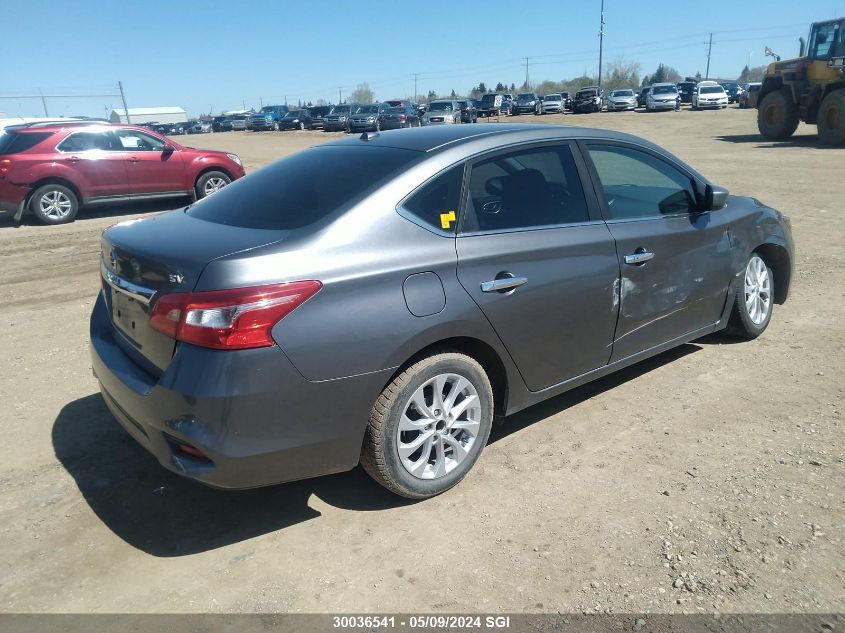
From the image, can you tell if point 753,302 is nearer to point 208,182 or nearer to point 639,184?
point 639,184

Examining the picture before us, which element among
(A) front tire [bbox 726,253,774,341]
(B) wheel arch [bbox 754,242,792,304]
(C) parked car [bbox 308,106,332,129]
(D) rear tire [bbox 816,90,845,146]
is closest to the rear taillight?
(A) front tire [bbox 726,253,774,341]

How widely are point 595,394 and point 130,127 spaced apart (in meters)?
10.8

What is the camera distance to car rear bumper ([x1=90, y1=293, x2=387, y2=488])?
261 cm

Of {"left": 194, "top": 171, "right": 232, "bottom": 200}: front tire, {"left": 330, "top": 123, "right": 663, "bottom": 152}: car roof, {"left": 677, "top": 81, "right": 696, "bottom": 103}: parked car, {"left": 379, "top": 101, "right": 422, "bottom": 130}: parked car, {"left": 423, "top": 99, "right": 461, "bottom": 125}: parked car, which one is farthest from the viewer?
{"left": 677, "top": 81, "right": 696, "bottom": 103}: parked car

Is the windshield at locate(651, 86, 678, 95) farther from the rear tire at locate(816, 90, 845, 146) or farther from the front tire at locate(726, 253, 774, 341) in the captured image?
the front tire at locate(726, 253, 774, 341)

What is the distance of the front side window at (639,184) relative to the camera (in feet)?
13.0

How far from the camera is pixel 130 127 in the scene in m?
12.1

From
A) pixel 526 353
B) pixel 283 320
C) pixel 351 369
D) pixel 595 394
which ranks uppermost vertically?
pixel 283 320

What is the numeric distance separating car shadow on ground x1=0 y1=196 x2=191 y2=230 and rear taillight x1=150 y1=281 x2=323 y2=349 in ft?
32.5

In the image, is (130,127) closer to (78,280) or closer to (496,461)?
(78,280)

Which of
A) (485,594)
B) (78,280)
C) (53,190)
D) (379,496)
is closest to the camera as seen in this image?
(485,594)

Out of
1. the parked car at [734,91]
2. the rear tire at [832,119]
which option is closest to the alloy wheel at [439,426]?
the rear tire at [832,119]

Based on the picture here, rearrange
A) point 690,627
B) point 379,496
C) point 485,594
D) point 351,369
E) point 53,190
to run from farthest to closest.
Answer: point 53,190 → point 379,496 → point 351,369 → point 485,594 → point 690,627

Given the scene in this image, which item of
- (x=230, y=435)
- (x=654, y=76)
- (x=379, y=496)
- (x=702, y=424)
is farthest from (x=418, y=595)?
(x=654, y=76)
